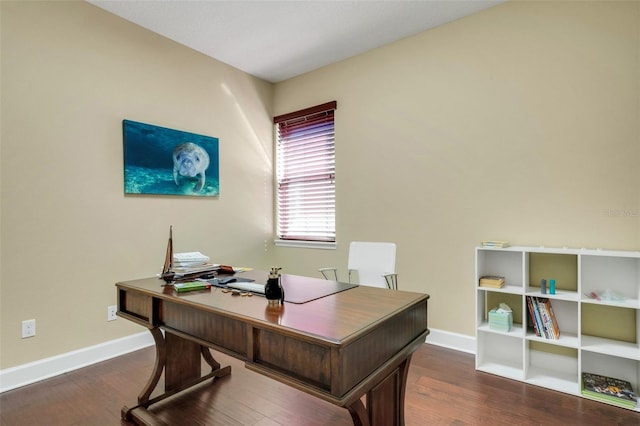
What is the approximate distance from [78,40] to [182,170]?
127 cm

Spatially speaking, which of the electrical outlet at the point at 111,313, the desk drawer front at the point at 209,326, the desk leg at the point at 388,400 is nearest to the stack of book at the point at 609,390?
the desk leg at the point at 388,400

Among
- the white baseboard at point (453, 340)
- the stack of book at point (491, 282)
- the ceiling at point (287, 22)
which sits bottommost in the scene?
the white baseboard at point (453, 340)

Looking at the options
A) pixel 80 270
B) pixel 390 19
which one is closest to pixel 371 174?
pixel 390 19

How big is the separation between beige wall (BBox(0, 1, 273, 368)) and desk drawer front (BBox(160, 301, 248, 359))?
1362 mm

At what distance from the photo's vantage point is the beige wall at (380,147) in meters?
2.29

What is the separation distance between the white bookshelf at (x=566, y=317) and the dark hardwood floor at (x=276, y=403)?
9.2 inches

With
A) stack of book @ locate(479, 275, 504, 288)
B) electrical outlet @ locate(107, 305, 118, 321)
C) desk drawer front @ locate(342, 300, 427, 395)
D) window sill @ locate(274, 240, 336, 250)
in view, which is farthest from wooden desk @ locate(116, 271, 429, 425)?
window sill @ locate(274, 240, 336, 250)

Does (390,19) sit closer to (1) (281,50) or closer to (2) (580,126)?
(1) (281,50)

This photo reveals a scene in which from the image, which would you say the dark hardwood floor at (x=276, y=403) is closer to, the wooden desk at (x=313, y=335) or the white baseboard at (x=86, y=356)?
the white baseboard at (x=86, y=356)

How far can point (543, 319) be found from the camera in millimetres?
2322

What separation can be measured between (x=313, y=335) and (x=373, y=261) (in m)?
1.70

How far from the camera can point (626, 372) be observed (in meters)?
2.18

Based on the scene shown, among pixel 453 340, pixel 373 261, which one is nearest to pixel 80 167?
pixel 373 261

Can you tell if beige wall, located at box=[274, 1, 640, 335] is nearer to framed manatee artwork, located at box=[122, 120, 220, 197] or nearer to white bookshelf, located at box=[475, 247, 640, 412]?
white bookshelf, located at box=[475, 247, 640, 412]
